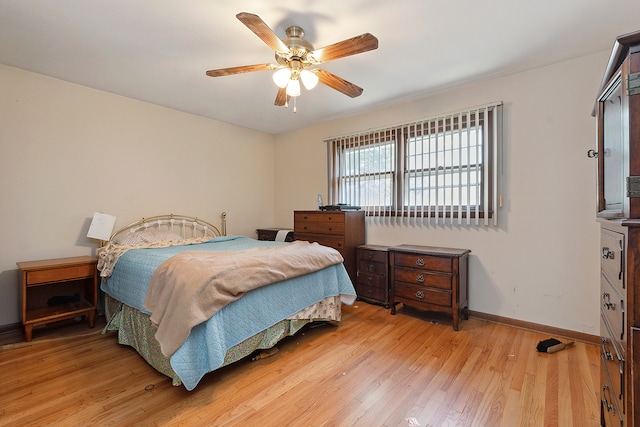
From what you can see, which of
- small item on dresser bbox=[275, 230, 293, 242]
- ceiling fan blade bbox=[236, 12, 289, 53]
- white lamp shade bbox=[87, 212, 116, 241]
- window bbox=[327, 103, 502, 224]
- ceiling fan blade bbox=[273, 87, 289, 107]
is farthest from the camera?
small item on dresser bbox=[275, 230, 293, 242]

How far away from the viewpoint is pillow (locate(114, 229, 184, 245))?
10.3 feet

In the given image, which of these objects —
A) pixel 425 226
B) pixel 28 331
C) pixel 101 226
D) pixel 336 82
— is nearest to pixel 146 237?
pixel 101 226

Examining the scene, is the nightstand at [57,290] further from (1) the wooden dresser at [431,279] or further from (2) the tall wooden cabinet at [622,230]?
(2) the tall wooden cabinet at [622,230]

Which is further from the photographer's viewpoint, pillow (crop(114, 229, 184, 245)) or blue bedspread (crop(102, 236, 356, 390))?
pillow (crop(114, 229, 184, 245))

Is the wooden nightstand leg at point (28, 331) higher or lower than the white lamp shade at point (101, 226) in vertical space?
lower

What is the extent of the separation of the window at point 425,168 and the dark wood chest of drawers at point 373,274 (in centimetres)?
56

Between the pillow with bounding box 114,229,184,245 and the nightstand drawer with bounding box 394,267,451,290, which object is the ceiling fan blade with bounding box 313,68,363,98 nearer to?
the nightstand drawer with bounding box 394,267,451,290

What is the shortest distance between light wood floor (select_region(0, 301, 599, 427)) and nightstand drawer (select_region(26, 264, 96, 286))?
0.53 m

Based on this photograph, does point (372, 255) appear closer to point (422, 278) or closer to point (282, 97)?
point (422, 278)

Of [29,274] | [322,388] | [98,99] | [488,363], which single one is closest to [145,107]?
[98,99]

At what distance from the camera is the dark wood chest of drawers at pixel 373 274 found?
338 cm

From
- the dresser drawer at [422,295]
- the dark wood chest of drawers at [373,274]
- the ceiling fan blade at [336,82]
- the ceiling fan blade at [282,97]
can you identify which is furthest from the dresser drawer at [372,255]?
the ceiling fan blade at [282,97]

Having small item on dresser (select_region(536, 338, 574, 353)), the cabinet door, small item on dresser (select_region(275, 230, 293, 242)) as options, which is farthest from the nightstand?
small item on dresser (select_region(536, 338, 574, 353))

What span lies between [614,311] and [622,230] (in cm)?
35
